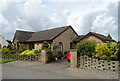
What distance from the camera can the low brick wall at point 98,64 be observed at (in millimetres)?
8848

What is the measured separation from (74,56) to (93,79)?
4008mm

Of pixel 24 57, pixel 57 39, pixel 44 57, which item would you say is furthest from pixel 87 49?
pixel 24 57

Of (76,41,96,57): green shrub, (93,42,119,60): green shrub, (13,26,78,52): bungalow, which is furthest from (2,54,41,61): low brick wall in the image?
(93,42,119,60): green shrub

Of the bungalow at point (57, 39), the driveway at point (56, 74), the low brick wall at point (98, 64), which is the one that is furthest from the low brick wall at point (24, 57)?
the low brick wall at point (98, 64)

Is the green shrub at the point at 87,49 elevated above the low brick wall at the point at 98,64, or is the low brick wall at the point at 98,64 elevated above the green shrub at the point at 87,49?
the green shrub at the point at 87,49

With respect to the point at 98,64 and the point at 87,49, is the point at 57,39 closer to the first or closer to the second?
the point at 87,49

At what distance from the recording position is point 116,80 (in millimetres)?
7012

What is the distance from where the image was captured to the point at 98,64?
380 inches

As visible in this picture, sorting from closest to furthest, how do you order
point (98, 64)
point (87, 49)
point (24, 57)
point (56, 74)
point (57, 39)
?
point (56, 74), point (98, 64), point (87, 49), point (24, 57), point (57, 39)

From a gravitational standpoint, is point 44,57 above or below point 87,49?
Result: below

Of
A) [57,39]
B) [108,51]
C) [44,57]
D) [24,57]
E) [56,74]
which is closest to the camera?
[56,74]

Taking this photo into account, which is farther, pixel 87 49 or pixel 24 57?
pixel 24 57

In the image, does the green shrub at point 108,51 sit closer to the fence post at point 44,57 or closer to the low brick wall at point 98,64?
the low brick wall at point 98,64

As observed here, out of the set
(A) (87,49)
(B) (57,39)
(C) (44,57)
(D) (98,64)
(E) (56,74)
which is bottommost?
(E) (56,74)
